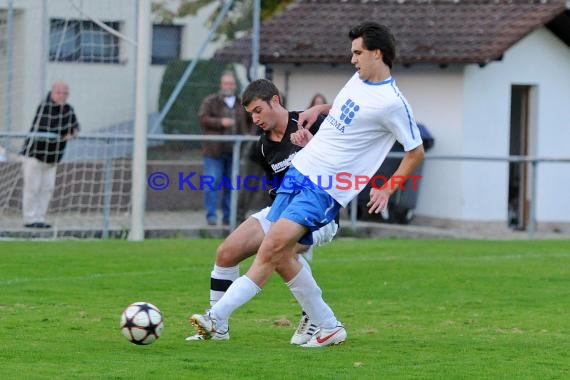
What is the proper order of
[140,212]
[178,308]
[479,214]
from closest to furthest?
1. [178,308]
2. [140,212]
3. [479,214]

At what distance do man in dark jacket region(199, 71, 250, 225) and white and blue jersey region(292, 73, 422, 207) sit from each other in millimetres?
10102

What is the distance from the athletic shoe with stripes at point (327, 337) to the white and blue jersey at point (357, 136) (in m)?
0.89

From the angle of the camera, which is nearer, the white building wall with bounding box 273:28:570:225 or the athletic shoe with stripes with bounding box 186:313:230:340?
the athletic shoe with stripes with bounding box 186:313:230:340

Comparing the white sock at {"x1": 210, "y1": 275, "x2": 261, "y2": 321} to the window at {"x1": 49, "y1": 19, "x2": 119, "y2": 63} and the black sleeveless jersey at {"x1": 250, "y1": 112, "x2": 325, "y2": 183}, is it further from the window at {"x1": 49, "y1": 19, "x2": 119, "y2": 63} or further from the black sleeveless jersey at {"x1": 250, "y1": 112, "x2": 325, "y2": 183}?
the window at {"x1": 49, "y1": 19, "x2": 119, "y2": 63}

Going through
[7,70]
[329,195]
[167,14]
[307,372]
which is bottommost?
[307,372]

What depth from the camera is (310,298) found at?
353 inches

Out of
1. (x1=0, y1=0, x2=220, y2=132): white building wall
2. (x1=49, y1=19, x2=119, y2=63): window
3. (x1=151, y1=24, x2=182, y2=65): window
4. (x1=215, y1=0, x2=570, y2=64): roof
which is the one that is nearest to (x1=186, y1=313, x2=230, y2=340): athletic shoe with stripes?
(x1=0, y1=0, x2=220, y2=132): white building wall

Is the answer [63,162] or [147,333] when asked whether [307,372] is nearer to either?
[147,333]

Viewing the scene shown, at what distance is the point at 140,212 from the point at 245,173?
117 inches

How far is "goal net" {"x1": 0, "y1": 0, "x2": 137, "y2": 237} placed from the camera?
58.5 ft

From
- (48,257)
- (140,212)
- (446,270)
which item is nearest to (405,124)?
(446,270)

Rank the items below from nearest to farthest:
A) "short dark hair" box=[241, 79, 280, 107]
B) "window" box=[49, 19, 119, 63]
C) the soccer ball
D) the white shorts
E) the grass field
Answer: the grass field
the soccer ball
the white shorts
"short dark hair" box=[241, 79, 280, 107]
"window" box=[49, 19, 119, 63]

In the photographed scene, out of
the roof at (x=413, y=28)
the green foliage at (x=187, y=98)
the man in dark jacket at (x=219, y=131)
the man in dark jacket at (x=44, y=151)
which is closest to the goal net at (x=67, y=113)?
the man in dark jacket at (x=44, y=151)

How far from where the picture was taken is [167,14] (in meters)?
25.0
